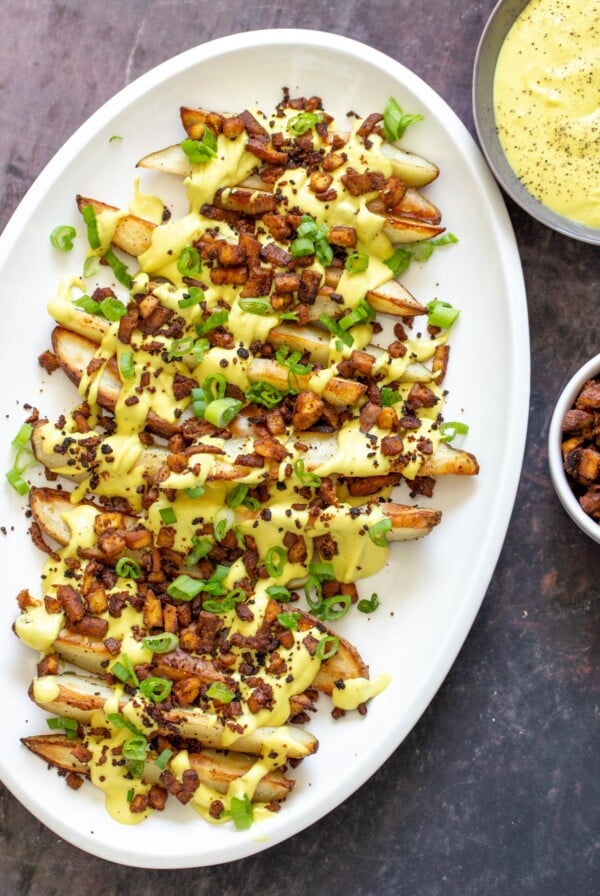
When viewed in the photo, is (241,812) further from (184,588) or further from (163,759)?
(184,588)

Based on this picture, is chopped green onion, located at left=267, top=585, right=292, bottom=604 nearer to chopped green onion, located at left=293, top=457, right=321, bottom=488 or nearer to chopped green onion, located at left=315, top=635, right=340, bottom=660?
chopped green onion, located at left=315, top=635, right=340, bottom=660

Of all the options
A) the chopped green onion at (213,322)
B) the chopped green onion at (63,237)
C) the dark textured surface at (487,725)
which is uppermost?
the chopped green onion at (63,237)

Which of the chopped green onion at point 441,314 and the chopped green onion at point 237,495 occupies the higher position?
the chopped green onion at point 441,314

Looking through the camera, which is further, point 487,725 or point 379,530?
point 487,725

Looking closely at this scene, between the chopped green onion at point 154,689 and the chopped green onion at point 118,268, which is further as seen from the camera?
the chopped green onion at point 118,268

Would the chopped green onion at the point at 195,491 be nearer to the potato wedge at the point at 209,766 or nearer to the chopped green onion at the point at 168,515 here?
the chopped green onion at the point at 168,515

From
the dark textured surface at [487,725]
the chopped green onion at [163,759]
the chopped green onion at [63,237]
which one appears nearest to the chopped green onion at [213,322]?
the chopped green onion at [63,237]

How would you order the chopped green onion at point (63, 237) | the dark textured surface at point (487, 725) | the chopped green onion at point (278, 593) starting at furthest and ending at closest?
the dark textured surface at point (487, 725), the chopped green onion at point (63, 237), the chopped green onion at point (278, 593)

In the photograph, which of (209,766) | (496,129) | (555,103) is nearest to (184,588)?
(209,766)
